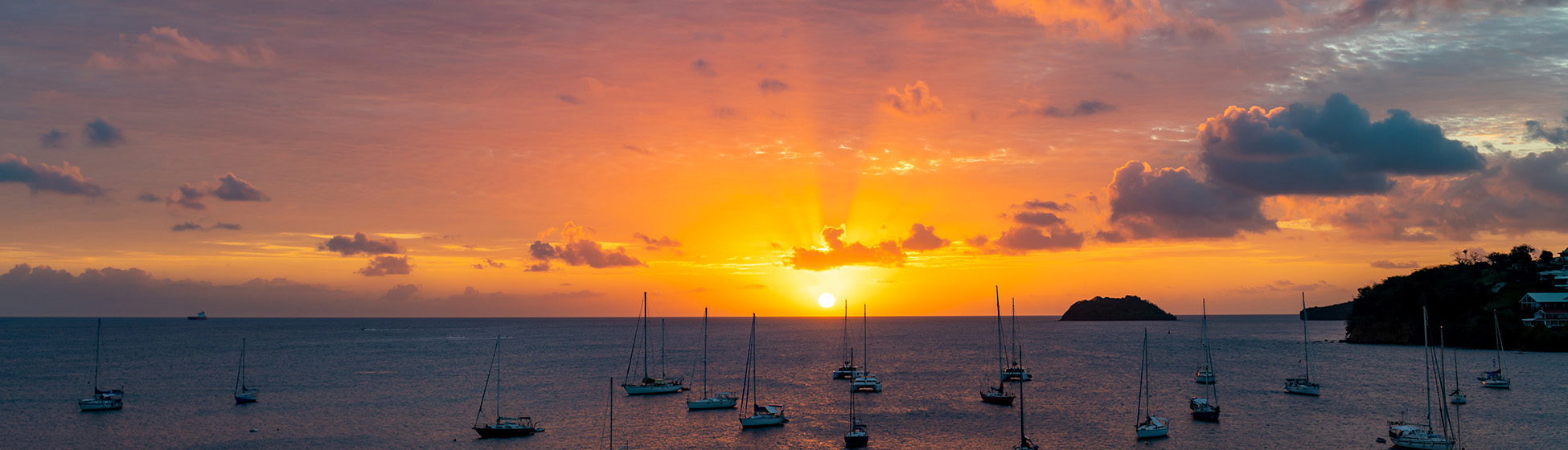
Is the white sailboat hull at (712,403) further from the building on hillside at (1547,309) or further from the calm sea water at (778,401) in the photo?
Result: the building on hillside at (1547,309)

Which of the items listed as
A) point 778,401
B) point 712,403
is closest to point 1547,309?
point 778,401

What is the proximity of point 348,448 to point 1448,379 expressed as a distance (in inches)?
5291

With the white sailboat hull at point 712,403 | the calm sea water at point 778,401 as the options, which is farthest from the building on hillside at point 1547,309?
the white sailboat hull at point 712,403

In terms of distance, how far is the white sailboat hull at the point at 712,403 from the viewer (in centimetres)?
10056

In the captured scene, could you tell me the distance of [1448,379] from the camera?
12319cm

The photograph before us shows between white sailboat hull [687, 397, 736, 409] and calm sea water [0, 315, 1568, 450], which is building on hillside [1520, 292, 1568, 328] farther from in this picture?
white sailboat hull [687, 397, 736, 409]

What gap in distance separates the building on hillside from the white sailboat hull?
164202 mm

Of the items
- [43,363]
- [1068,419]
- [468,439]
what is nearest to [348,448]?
[468,439]

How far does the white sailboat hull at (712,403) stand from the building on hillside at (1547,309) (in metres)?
164

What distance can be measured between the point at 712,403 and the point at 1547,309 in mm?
171470

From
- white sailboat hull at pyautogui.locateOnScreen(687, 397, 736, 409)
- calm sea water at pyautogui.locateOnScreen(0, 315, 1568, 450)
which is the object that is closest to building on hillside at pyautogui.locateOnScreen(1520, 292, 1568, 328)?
calm sea water at pyautogui.locateOnScreen(0, 315, 1568, 450)

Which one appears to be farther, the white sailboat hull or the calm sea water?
the white sailboat hull

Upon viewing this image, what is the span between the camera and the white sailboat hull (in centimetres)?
10056

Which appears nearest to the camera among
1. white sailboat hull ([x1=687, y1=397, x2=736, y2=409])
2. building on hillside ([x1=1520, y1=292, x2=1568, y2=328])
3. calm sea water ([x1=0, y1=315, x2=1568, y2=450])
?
calm sea water ([x1=0, y1=315, x2=1568, y2=450])
